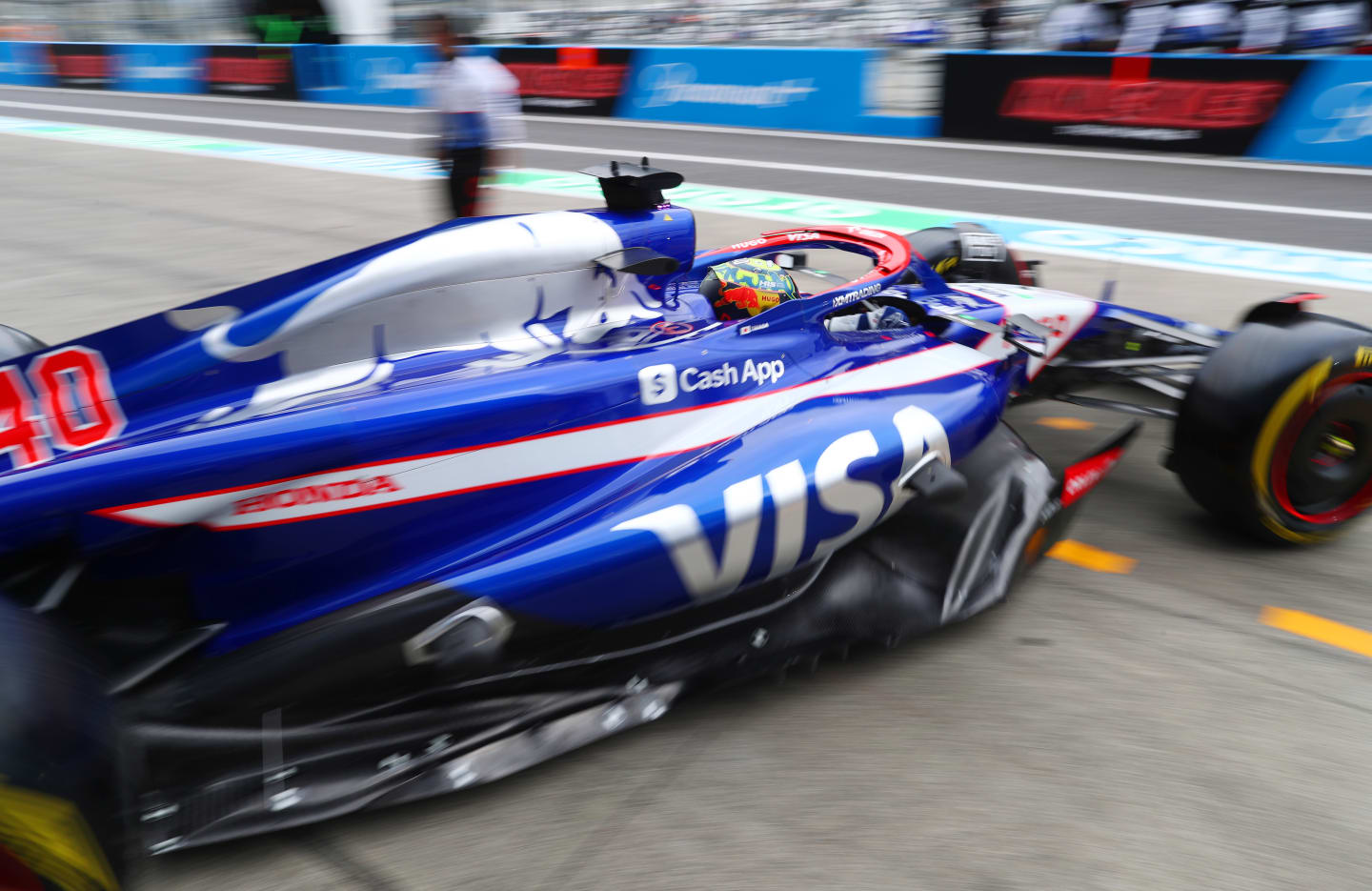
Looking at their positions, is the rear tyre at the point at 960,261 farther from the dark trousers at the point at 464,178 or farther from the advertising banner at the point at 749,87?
the advertising banner at the point at 749,87

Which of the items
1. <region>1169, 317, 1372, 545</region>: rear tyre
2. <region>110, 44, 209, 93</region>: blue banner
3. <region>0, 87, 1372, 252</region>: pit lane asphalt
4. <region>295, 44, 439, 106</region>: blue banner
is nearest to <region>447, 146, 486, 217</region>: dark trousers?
<region>0, 87, 1372, 252</region>: pit lane asphalt

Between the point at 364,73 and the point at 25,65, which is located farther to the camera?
the point at 25,65

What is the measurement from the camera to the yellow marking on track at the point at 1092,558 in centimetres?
336

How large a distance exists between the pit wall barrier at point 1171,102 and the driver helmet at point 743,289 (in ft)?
31.3

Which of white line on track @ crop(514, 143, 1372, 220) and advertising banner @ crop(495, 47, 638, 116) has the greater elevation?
advertising banner @ crop(495, 47, 638, 116)

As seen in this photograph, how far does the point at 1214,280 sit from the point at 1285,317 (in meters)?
3.81

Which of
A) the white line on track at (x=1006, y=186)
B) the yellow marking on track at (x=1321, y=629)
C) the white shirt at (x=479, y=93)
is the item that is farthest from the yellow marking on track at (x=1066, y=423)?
the white line on track at (x=1006, y=186)

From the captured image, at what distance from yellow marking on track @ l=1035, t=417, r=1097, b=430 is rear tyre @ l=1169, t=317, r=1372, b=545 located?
3.34 feet

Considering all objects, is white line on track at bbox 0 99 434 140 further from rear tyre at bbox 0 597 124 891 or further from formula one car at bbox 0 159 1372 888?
rear tyre at bbox 0 597 124 891

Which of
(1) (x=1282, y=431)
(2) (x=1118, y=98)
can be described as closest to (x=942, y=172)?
(2) (x=1118, y=98)

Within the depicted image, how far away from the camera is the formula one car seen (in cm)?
204

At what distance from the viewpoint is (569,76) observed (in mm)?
16703

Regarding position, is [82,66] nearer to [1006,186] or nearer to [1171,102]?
[1006,186]

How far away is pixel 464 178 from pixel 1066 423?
4.00m
